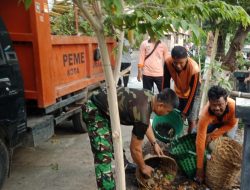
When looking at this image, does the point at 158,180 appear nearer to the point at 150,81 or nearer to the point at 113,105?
the point at 113,105

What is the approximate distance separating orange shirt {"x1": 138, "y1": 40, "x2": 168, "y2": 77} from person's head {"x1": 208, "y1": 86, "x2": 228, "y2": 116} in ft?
9.37

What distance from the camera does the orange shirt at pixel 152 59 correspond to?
6.46 metres

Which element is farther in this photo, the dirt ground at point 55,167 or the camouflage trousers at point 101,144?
the dirt ground at point 55,167

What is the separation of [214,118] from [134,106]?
3.73 feet

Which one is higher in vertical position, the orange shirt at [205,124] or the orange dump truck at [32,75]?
the orange dump truck at [32,75]

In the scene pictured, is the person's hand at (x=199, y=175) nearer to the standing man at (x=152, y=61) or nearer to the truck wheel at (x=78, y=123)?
the truck wheel at (x=78, y=123)

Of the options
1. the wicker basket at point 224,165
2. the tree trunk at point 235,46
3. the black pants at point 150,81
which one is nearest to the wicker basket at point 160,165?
the wicker basket at point 224,165

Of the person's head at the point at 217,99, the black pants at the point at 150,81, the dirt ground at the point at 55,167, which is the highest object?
the person's head at the point at 217,99

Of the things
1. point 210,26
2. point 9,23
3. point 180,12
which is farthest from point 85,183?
point 210,26

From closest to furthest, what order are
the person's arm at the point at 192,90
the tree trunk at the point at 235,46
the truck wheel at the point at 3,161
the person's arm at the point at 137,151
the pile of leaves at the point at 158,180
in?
the person's arm at the point at 137,151 < the truck wheel at the point at 3,161 < the pile of leaves at the point at 158,180 < the person's arm at the point at 192,90 < the tree trunk at the point at 235,46

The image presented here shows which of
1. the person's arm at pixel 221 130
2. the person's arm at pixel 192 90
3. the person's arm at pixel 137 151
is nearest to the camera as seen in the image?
the person's arm at pixel 137 151

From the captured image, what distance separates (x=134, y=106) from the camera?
3.11m

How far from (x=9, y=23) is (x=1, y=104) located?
113 centimetres

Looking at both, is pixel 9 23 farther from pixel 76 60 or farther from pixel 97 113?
pixel 97 113
